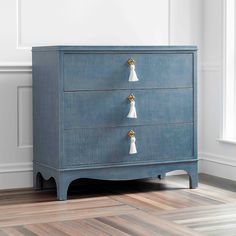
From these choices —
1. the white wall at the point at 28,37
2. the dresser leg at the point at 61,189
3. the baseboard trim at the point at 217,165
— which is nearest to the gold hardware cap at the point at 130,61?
the white wall at the point at 28,37

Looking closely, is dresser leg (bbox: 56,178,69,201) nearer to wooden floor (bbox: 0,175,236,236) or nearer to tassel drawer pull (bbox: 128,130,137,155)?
wooden floor (bbox: 0,175,236,236)

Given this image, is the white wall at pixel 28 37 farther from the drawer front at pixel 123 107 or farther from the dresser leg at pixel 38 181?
the drawer front at pixel 123 107

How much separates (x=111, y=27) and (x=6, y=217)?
→ 158 cm

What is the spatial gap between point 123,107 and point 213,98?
3.22ft

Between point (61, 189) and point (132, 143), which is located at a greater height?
point (132, 143)

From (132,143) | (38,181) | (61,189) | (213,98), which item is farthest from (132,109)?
(213,98)

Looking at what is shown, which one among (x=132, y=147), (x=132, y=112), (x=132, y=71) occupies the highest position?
(x=132, y=71)

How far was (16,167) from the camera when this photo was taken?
13.4 feet

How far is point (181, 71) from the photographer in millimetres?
3994

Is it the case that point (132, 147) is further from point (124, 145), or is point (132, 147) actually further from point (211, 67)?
point (211, 67)

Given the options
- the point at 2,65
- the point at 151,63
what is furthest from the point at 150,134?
the point at 2,65

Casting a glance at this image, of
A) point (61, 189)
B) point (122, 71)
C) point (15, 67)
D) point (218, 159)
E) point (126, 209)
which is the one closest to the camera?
point (126, 209)

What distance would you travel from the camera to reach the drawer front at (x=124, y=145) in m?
3.72

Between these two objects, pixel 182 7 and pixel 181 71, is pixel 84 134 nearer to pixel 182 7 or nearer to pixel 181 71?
pixel 181 71
